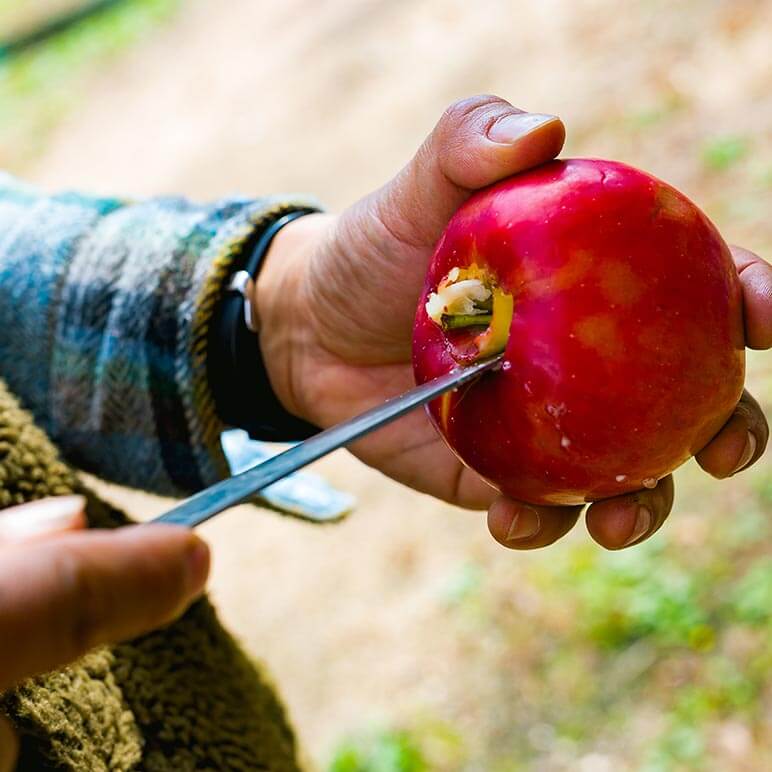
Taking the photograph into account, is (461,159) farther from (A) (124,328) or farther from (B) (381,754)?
(B) (381,754)

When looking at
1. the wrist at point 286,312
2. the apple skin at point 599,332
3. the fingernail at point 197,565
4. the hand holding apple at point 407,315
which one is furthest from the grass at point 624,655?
the fingernail at point 197,565

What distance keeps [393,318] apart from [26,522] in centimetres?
84

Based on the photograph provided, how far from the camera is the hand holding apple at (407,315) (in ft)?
3.67

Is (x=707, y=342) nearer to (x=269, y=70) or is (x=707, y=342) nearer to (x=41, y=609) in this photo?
(x=41, y=609)

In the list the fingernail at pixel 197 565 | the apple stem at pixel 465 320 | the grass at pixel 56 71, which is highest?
the fingernail at pixel 197 565

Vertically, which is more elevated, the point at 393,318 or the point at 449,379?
the point at 449,379

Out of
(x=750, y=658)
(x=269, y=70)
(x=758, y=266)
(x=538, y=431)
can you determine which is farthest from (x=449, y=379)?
(x=269, y=70)

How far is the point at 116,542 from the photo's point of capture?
0.61 m

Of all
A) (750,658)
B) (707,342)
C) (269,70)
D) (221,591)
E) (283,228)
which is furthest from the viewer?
(269,70)

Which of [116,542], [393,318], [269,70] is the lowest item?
[269,70]

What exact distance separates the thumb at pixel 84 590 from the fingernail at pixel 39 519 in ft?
0.18

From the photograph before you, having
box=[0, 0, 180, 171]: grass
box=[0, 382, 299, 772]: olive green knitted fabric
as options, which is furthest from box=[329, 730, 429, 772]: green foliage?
box=[0, 0, 180, 171]: grass

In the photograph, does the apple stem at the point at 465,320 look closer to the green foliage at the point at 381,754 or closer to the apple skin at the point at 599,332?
the apple skin at the point at 599,332

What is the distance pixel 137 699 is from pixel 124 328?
1.77 ft
